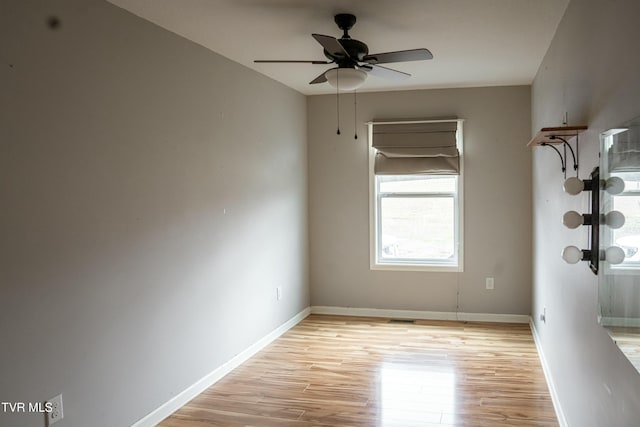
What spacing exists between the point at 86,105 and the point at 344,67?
58.2 inches

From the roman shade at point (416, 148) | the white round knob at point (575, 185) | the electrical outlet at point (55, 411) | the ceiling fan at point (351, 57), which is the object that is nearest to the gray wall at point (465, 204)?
the roman shade at point (416, 148)

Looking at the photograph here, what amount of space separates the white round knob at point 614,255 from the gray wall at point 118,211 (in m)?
2.33

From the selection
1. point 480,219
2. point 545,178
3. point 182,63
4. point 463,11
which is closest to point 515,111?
point 480,219

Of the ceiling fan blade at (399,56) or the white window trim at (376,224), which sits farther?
the white window trim at (376,224)

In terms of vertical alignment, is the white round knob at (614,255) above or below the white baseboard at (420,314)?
above

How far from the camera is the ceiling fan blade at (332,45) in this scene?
2784 millimetres

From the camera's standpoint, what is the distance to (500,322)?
5.41 meters

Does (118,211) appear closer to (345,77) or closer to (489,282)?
(345,77)

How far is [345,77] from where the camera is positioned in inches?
125

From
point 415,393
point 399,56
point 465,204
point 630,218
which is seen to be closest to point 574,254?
point 630,218

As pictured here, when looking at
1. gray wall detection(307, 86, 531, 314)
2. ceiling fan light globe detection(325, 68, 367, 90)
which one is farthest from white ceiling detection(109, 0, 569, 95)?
gray wall detection(307, 86, 531, 314)

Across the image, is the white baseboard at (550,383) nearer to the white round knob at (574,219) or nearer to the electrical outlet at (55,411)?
the white round knob at (574,219)

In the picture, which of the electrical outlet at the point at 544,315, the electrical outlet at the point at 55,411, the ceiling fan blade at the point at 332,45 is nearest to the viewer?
the electrical outlet at the point at 55,411

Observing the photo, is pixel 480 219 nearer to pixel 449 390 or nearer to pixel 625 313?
pixel 449 390
